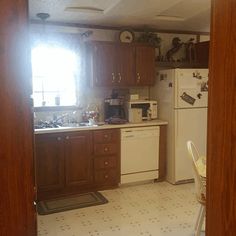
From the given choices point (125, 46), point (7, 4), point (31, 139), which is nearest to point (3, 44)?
point (7, 4)

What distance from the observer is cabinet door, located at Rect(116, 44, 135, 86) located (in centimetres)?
438

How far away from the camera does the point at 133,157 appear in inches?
169

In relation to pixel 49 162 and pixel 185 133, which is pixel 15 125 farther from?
pixel 185 133

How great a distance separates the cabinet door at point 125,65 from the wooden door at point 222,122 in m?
3.37

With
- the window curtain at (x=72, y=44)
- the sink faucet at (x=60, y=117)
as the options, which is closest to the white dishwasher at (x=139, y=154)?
the sink faucet at (x=60, y=117)

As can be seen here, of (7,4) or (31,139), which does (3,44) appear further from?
(31,139)

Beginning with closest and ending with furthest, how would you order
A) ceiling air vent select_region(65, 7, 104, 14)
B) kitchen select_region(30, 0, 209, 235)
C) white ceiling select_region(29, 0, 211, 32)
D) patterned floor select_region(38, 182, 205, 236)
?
patterned floor select_region(38, 182, 205, 236) < white ceiling select_region(29, 0, 211, 32) < ceiling air vent select_region(65, 7, 104, 14) < kitchen select_region(30, 0, 209, 235)

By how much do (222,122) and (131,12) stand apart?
311cm

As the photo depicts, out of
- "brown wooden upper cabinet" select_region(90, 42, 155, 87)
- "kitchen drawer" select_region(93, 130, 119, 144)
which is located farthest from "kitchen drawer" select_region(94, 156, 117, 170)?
"brown wooden upper cabinet" select_region(90, 42, 155, 87)

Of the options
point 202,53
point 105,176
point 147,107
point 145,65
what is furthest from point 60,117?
point 202,53

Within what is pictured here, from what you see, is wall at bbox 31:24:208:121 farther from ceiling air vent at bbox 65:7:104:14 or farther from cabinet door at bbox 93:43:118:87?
ceiling air vent at bbox 65:7:104:14

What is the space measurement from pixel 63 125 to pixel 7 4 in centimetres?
317

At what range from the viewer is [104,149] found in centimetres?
412

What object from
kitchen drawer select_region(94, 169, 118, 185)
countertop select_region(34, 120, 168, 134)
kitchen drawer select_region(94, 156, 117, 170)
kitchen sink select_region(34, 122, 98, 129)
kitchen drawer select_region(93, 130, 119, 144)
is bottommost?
kitchen drawer select_region(94, 169, 118, 185)
